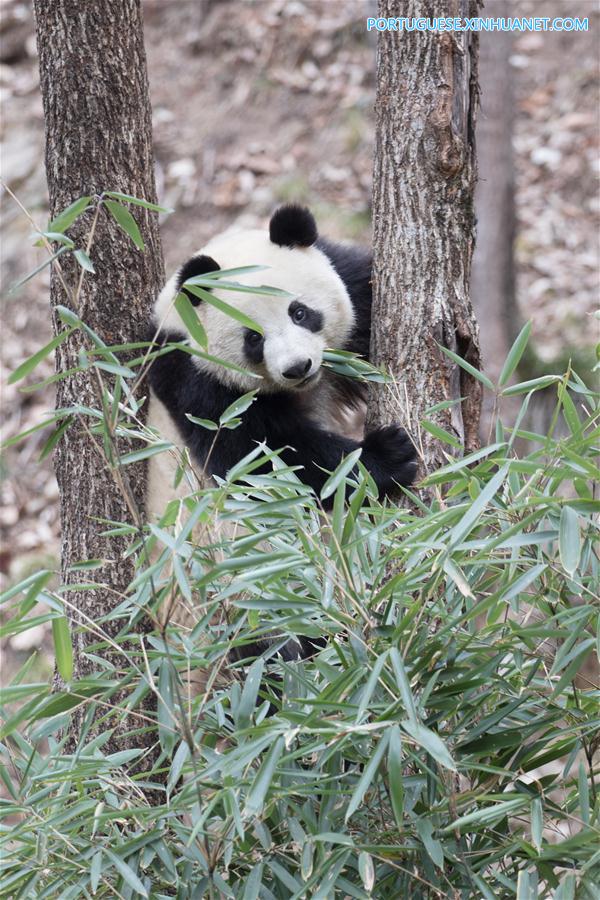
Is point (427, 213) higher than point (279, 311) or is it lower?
higher

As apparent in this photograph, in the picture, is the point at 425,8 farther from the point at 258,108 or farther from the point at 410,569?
the point at 258,108

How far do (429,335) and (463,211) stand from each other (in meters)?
0.33

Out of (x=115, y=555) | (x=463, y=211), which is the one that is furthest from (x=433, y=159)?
(x=115, y=555)

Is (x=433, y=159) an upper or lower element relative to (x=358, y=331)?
upper

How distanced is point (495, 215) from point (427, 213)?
283 cm

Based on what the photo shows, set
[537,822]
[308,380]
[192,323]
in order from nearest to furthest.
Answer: [537,822] < [192,323] < [308,380]

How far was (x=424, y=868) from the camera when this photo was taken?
158 cm

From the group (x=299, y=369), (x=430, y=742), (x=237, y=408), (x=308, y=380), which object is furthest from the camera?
(x=308, y=380)

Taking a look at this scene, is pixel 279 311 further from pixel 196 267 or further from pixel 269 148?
pixel 269 148

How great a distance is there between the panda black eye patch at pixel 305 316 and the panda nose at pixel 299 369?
0.17 m

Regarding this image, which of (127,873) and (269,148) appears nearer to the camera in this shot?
(127,873)

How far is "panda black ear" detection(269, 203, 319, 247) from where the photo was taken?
9.62ft

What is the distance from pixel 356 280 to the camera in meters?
3.01

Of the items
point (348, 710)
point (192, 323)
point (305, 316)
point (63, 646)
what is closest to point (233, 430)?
point (305, 316)
